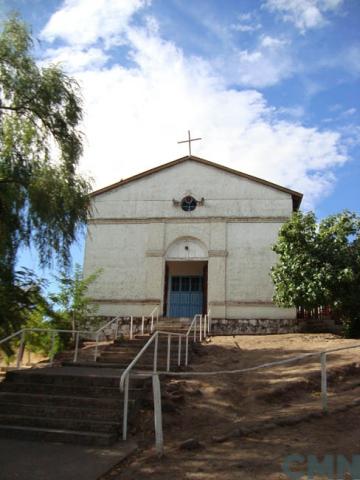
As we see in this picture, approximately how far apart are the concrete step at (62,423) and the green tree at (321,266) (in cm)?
943

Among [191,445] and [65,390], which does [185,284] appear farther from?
[191,445]

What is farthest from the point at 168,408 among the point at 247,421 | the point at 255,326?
the point at 255,326

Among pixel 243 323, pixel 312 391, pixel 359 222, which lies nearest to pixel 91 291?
pixel 243 323

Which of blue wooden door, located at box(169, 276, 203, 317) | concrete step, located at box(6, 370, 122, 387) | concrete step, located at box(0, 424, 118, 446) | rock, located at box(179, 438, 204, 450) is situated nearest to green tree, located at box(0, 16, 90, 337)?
concrete step, located at box(6, 370, 122, 387)

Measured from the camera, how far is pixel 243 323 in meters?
17.3

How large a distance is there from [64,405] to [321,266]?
33.0 ft

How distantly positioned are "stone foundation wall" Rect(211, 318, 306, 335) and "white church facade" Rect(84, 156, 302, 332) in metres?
0.08

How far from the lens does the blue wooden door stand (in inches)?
727

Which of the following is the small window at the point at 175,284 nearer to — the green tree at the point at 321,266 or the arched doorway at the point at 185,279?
the arched doorway at the point at 185,279

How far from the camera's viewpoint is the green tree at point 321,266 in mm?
14477

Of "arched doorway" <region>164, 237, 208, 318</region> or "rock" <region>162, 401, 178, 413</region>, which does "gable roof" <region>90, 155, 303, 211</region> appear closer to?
"arched doorway" <region>164, 237, 208, 318</region>

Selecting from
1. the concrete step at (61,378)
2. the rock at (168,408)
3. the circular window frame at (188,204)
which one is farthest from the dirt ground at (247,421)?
the circular window frame at (188,204)

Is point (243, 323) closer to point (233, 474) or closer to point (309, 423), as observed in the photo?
point (309, 423)

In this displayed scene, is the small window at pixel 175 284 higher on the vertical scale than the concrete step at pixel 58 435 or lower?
higher
